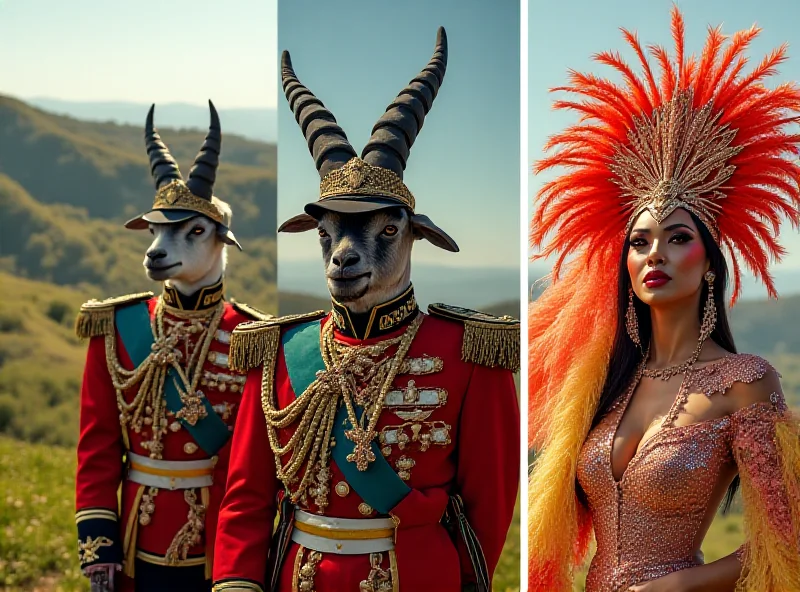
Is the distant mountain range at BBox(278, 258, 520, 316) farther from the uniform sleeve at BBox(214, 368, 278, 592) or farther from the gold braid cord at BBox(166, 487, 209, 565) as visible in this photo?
the uniform sleeve at BBox(214, 368, 278, 592)

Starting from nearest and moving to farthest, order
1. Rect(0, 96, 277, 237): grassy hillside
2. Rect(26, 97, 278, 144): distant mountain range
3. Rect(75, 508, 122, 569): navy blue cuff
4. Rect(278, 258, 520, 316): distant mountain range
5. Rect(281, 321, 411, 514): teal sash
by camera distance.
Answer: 1. Rect(281, 321, 411, 514): teal sash
2. Rect(75, 508, 122, 569): navy blue cuff
3. Rect(278, 258, 520, 316): distant mountain range
4. Rect(26, 97, 278, 144): distant mountain range
5. Rect(0, 96, 277, 237): grassy hillside

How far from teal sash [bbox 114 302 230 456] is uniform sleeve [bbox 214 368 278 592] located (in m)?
0.87

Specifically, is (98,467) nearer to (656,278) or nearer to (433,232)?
(433,232)

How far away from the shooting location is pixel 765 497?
261 centimetres

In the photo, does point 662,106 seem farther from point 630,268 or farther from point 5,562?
point 5,562

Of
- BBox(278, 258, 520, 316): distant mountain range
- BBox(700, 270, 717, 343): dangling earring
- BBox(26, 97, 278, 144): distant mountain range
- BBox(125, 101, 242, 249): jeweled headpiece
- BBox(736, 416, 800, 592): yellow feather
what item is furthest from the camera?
BBox(26, 97, 278, 144): distant mountain range

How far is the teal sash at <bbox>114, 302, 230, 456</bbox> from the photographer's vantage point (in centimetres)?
376

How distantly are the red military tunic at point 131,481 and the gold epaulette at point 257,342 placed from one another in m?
0.81

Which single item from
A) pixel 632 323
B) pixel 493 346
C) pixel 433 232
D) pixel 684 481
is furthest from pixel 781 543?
pixel 433 232

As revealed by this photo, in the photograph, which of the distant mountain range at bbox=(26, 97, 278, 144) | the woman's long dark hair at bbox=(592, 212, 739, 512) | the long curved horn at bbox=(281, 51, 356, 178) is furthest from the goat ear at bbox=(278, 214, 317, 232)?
the distant mountain range at bbox=(26, 97, 278, 144)

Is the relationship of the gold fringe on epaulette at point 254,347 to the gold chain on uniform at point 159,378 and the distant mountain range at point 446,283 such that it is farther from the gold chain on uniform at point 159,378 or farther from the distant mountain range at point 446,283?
the distant mountain range at point 446,283

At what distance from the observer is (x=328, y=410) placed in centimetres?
277

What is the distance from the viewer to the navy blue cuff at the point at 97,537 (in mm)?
3711

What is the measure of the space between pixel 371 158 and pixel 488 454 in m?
0.84
